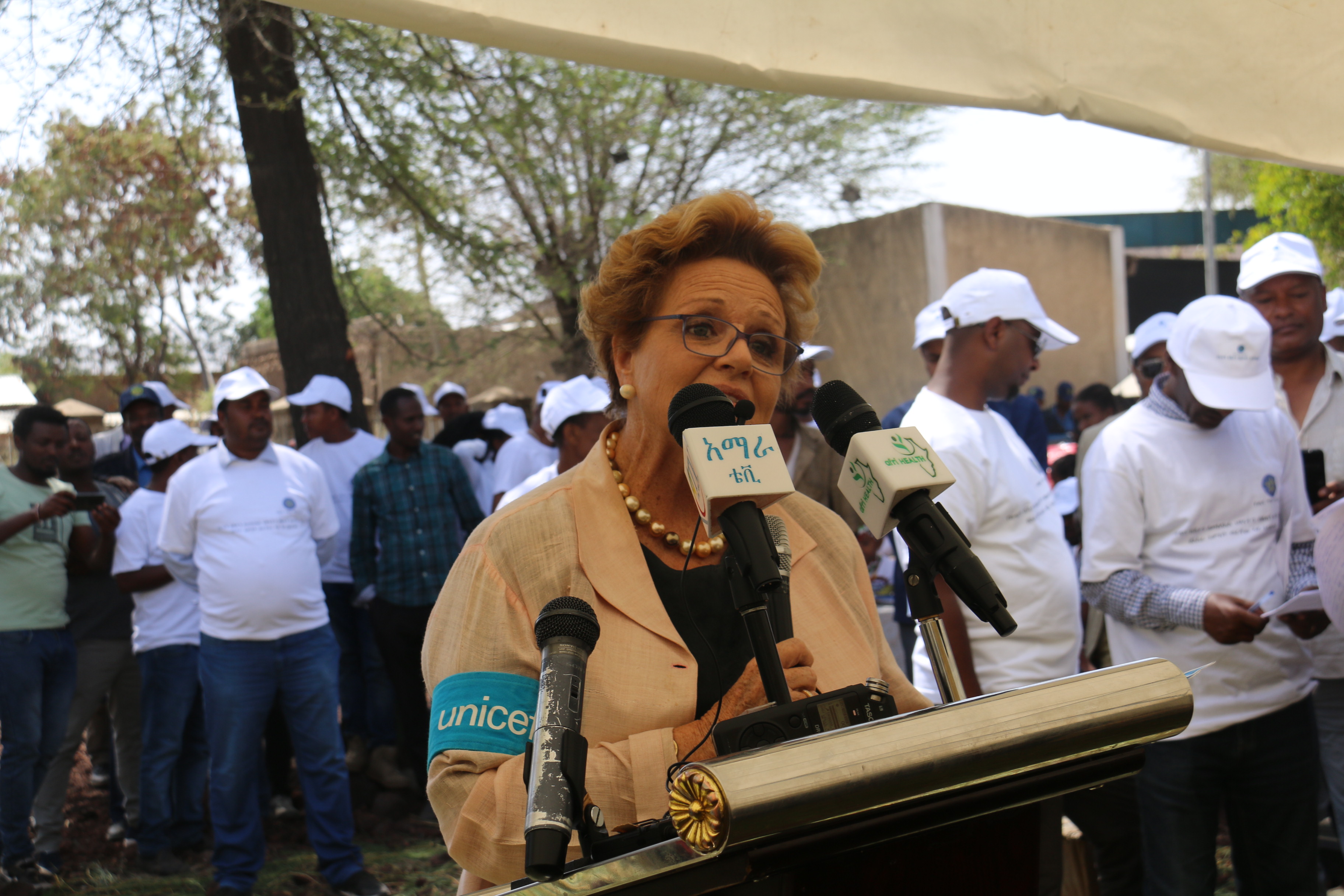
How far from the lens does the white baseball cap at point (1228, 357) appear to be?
3441 mm

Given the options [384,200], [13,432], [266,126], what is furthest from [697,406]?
[384,200]

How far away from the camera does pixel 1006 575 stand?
343cm

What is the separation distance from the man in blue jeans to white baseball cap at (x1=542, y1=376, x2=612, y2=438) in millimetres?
2649

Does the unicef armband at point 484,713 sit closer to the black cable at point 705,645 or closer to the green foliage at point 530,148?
the black cable at point 705,645

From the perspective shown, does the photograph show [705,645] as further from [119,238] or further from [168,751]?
[119,238]

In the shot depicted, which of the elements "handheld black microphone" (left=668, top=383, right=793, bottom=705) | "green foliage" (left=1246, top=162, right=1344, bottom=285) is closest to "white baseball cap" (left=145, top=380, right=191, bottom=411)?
"handheld black microphone" (left=668, top=383, right=793, bottom=705)

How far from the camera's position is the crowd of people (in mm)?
3426

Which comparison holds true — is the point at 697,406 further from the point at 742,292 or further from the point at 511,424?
the point at 511,424

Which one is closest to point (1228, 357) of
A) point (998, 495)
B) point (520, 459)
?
point (998, 495)

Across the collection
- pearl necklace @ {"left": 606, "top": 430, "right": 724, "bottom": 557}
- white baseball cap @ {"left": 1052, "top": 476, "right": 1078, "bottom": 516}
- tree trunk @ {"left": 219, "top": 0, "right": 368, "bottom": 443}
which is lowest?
white baseball cap @ {"left": 1052, "top": 476, "right": 1078, "bottom": 516}

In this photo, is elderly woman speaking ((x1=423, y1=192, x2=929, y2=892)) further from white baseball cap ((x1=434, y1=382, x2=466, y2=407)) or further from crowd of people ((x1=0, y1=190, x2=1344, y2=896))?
white baseball cap ((x1=434, y1=382, x2=466, y2=407))

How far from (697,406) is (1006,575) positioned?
7.18ft

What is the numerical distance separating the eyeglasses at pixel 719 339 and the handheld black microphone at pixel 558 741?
2.85 ft

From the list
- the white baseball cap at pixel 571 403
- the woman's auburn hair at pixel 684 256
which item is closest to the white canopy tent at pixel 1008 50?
the woman's auburn hair at pixel 684 256
